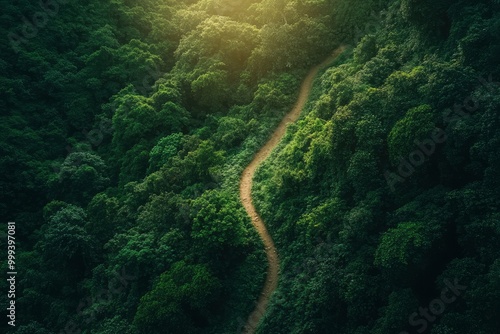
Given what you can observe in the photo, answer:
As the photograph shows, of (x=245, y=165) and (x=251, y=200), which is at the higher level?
(x=245, y=165)

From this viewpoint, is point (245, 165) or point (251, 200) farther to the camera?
Result: point (245, 165)

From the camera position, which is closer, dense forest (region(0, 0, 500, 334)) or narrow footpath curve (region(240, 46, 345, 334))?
Answer: dense forest (region(0, 0, 500, 334))

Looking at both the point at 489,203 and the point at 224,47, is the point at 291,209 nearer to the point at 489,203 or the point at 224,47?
the point at 489,203

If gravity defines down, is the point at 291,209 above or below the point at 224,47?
below

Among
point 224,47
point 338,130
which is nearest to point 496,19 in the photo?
point 338,130
